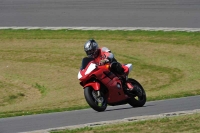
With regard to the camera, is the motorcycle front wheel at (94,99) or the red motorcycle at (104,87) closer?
the motorcycle front wheel at (94,99)

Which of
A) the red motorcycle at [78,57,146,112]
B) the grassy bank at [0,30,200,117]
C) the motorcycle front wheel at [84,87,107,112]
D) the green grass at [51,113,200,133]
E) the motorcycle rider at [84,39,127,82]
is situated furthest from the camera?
the grassy bank at [0,30,200,117]

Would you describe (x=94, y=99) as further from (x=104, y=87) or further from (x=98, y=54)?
(x=98, y=54)

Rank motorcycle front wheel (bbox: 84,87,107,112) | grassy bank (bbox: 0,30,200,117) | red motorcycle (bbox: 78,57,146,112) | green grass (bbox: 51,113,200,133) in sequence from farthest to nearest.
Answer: grassy bank (bbox: 0,30,200,117) < red motorcycle (bbox: 78,57,146,112) < motorcycle front wheel (bbox: 84,87,107,112) < green grass (bbox: 51,113,200,133)

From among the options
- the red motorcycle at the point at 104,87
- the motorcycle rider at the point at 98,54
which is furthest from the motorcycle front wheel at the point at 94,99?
the motorcycle rider at the point at 98,54

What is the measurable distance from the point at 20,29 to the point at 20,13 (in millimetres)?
1643

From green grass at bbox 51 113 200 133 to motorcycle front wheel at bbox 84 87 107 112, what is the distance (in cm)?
182

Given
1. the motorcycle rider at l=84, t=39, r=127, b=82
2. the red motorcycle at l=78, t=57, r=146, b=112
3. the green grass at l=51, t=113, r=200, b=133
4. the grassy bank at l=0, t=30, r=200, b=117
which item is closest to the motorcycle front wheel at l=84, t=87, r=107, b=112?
the red motorcycle at l=78, t=57, r=146, b=112

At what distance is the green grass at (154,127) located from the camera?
27.9ft

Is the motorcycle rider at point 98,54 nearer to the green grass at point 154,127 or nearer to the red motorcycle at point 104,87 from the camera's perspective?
the red motorcycle at point 104,87

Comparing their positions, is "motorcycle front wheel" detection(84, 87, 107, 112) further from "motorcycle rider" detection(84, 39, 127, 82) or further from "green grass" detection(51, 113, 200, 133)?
"green grass" detection(51, 113, 200, 133)

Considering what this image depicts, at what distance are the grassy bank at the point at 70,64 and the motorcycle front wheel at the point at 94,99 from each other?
5.22 ft

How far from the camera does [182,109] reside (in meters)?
10.6

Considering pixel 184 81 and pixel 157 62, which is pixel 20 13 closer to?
pixel 157 62

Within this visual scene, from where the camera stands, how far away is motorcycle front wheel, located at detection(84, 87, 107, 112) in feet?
35.6
